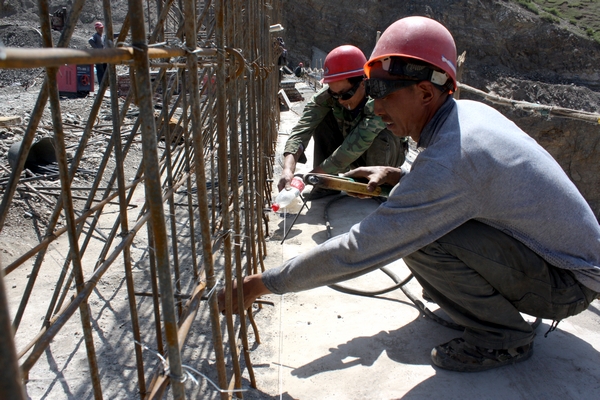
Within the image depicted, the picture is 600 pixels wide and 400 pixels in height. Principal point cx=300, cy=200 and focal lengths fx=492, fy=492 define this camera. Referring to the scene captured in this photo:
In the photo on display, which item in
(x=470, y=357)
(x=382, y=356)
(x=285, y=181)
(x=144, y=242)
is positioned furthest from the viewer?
(x=144, y=242)

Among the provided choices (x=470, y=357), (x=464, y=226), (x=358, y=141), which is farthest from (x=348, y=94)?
(x=470, y=357)

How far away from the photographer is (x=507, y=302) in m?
2.03

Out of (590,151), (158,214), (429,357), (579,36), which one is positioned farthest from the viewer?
(579,36)

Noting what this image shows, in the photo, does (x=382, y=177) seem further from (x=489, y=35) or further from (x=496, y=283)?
(x=489, y=35)

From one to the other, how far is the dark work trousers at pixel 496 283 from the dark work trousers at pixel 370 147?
200 cm

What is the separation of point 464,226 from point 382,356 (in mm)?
699

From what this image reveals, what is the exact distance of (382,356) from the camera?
220 cm

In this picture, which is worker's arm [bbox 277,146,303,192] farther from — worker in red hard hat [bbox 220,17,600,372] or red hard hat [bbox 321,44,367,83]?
worker in red hard hat [bbox 220,17,600,372]

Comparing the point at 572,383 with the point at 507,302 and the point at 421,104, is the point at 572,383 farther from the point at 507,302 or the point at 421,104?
the point at 421,104

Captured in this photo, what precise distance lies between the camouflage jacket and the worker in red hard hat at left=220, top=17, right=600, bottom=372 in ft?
5.06

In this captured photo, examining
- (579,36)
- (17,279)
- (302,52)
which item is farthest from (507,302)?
(579,36)

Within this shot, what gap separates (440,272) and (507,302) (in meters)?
0.30

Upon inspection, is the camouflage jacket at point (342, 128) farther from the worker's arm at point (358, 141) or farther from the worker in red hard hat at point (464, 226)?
the worker in red hard hat at point (464, 226)

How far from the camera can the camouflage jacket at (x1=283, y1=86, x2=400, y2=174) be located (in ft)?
12.0
